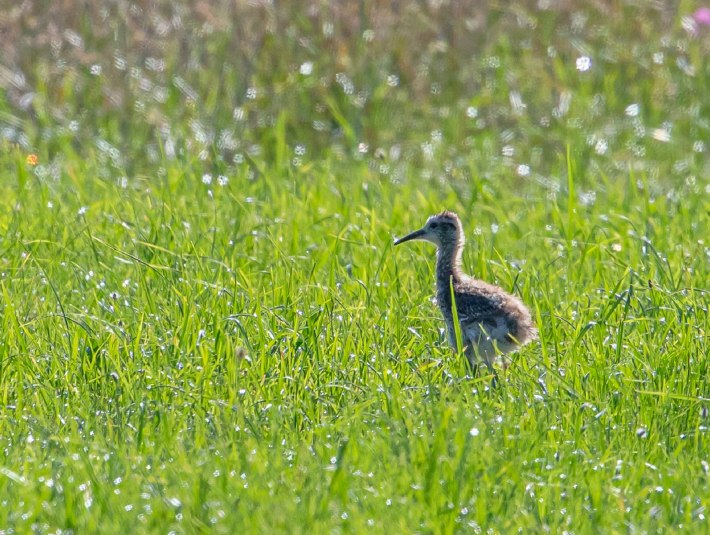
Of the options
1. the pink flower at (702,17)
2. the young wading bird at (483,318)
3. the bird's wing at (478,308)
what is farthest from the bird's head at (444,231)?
the pink flower at (702,17)

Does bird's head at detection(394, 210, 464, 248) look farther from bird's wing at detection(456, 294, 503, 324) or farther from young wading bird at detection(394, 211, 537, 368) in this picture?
bird's wing at detection(456, 294, 503, 324)

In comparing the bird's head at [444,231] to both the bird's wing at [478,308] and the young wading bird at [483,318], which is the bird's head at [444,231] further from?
the bird's wing at [478,308]

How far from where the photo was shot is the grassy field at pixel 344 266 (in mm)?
4430

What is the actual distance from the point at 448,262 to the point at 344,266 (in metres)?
0.72

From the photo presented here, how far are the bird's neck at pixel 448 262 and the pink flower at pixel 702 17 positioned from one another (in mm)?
6104

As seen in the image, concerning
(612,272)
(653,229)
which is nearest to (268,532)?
(612,272)

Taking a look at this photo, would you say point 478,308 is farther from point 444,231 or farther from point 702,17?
point 702,17

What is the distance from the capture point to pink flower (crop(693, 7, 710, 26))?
1165 centimetres

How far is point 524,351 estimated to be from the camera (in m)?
5.84

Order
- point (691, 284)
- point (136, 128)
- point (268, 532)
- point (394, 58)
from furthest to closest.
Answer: point (394, 58)
point (136, 128)
point (691, 284)
point (268, 532)

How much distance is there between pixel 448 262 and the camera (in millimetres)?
6387

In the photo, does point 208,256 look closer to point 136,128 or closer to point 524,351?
point 524,351

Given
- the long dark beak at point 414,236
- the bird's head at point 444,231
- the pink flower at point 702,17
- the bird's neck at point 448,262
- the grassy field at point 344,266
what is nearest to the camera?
the grassy field at point 344,266

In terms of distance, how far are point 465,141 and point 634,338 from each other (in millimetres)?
4787
